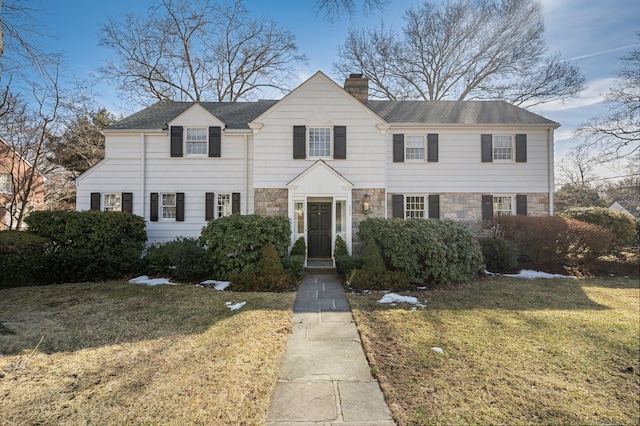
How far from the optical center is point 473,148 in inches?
474

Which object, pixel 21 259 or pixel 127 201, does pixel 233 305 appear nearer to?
pixel 21 259

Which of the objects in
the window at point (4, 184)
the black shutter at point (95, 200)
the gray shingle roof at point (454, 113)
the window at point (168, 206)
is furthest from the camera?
the window at point (4, 184)

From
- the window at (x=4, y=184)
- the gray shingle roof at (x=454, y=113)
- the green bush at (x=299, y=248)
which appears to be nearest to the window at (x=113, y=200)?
the green bush at (x=299, y=248)

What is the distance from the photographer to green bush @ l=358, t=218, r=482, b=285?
7.62 meters

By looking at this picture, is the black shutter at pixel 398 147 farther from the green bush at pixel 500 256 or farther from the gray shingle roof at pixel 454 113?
the green bush at pixel 500 256

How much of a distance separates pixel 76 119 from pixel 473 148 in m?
21.4

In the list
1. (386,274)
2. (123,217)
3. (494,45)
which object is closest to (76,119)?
(123,217)

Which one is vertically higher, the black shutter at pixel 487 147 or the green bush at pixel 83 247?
the black shutter at pixel 487 147

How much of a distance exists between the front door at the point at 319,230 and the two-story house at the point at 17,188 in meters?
11.5

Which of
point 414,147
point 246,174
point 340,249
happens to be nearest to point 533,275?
point 340,249

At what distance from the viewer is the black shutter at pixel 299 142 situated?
36.0 feet

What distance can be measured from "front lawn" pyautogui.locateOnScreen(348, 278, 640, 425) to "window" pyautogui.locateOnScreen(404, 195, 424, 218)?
18.3 ft

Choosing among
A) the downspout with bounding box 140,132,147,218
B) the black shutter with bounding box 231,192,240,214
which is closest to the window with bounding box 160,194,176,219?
the downspout with bounding box 140,132,147,218

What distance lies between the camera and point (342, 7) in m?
5.42
